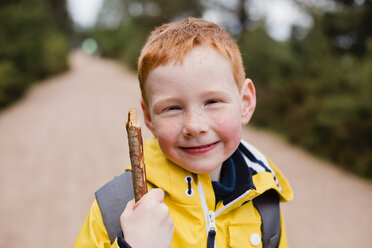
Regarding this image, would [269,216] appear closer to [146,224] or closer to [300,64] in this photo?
[146,224]

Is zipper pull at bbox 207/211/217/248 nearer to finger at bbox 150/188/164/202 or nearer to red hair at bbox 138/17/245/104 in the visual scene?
finger at bbox 150/188/164/202

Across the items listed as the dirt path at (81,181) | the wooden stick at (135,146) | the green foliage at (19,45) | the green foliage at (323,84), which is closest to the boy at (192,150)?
the wooden stick at (135,146)

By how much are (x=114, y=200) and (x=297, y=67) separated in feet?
30.5

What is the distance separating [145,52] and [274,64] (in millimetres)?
9831

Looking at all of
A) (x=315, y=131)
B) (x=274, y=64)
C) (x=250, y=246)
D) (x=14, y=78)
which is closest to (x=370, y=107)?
(x=315, y=131)

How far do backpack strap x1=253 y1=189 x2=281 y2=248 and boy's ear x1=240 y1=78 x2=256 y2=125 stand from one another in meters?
0.38

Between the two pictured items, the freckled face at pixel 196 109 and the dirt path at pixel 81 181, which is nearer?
the freckled face at pixel 196 109

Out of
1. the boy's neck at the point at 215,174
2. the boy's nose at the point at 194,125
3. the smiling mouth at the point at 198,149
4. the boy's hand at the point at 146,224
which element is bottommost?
the boy's neck at the point at 215,174

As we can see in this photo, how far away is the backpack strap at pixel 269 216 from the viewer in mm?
1376

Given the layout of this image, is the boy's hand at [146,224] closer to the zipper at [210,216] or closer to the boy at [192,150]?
the boy at [192,150]

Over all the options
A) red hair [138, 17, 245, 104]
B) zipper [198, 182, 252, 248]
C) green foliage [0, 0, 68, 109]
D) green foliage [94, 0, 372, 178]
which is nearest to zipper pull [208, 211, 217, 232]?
zipper [198, 182, 252, 248]

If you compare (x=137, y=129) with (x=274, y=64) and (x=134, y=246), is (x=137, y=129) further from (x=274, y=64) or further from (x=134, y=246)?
(x=274, y=64)

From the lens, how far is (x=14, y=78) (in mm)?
11219

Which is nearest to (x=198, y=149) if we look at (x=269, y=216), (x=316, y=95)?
(x=269, y=216)
